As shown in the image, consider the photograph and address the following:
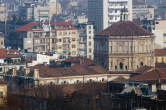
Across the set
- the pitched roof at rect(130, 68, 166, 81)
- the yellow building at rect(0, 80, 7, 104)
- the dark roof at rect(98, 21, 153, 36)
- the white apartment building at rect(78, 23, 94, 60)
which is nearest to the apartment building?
the white apartment building at rect(78, 23, 94, 60)

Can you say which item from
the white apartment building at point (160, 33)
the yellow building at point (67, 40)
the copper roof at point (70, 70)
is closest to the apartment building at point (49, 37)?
the yellow building at point (67, 40)

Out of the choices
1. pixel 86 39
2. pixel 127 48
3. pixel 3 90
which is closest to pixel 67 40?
pixel 86 39

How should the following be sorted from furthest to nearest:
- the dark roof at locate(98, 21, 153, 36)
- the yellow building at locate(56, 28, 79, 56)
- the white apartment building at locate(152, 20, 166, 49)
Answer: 1. the white apartment building at locate(152, 20, 166, 49)
2. the yellow building at locate(56, 28, 79, 56)
3. the dark roof at locate(98, 21, 153, 36)

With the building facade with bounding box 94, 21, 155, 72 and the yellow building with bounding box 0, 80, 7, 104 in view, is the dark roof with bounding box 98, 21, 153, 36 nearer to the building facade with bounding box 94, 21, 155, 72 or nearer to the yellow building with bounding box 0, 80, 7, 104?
the building facade with bounding box 94, 21, 155, 72

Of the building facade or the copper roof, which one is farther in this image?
the building facade

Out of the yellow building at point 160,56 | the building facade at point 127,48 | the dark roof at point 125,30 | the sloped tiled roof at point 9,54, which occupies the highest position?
the dark roof at point 125,30

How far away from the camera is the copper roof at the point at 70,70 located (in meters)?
129

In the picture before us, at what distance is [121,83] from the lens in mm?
109375

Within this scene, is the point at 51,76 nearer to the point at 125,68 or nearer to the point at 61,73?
the point at 61,73

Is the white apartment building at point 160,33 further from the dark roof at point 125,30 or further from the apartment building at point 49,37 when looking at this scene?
the dark roof at point 125,30

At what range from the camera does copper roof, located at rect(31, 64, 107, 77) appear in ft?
424

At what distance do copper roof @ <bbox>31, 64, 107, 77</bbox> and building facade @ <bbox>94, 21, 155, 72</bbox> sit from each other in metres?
2.81

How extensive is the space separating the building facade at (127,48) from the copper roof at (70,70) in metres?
2.81

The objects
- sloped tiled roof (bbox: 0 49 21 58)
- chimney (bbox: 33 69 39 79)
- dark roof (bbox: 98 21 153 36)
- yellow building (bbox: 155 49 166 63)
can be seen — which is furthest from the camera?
yellow building (bbox: 155 49 166 63)
